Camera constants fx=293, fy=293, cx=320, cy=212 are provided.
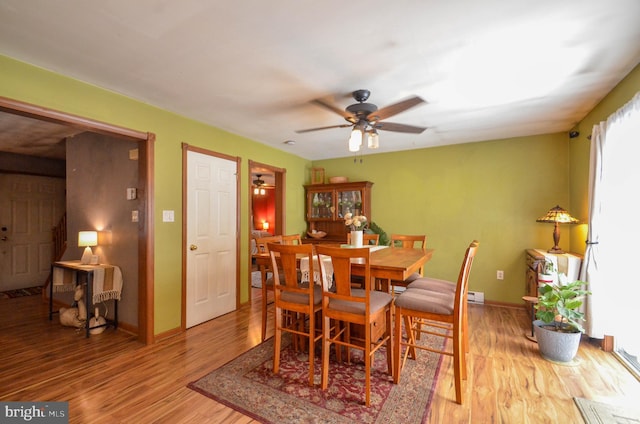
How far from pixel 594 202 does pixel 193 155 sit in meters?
4.16

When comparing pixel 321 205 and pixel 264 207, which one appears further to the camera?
pixel 264 207

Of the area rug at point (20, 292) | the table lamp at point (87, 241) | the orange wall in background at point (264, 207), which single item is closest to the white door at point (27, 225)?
the area rug at point (20, 292)

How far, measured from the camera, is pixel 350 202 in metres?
5.15

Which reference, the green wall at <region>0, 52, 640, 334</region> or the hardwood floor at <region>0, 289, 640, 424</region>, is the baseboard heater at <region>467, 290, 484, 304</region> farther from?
the hardwood floor at <region>0, 289, 640, 424</region>

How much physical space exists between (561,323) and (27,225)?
8.08 meters

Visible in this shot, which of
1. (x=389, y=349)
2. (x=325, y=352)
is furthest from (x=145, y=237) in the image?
(x=389, y=349)

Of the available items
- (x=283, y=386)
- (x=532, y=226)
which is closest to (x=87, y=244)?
(x=283, y=386)

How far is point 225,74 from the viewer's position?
236 cm

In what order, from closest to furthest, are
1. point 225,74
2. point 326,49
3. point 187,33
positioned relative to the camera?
point 187,33 < point 326,49 < point 225,74

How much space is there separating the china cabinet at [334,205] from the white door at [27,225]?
4.93 m

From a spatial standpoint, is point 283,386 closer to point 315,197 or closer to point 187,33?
point 187,33

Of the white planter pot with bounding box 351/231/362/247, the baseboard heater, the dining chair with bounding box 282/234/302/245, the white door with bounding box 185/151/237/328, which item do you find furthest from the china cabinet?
the white planter pot with bounding box 351/231/362/247

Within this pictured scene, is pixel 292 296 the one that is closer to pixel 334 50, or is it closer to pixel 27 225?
pixel 334 50

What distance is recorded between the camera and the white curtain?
7.88 ft
